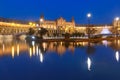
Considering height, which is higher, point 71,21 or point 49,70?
point 71,21

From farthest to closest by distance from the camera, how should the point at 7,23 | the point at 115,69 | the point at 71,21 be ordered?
the point at 71,21
the point at 7,23
the point at 115,69

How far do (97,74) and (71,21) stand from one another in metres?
122

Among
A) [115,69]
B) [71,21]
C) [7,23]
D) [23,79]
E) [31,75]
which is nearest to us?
[23,79]

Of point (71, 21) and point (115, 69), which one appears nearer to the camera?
point (115, 69)

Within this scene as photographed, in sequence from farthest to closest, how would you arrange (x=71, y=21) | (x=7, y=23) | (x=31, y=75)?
(x=71, y=21)
(x=7, y=23)
(x=31, y=75)

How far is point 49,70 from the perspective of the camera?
11.2m

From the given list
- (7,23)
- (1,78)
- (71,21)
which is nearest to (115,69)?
(1,78)

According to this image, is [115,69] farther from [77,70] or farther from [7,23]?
[7,23]

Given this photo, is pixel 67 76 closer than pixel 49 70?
Yes

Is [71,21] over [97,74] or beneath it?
over

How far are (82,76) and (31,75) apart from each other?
165 centimetres

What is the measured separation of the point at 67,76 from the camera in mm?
9805

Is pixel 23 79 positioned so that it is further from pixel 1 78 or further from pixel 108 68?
pixel 108 68

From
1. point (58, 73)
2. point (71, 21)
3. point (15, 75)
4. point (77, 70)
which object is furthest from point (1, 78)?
point (71, 21)
